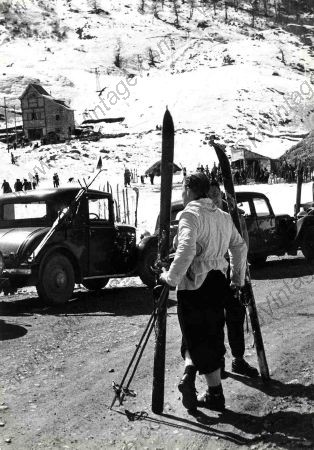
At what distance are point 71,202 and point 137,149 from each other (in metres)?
50.5

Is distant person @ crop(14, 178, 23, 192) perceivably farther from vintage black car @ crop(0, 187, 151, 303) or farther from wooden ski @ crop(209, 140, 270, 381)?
wooden ski @ crop(209, 140, 270, 381)

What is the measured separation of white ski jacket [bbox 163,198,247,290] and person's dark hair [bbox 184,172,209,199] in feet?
0.19

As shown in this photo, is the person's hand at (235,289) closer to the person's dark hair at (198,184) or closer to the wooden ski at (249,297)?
the wooden ski at (249,297)

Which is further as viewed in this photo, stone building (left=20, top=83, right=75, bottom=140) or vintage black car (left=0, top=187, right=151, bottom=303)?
stone building (left=20, top=83, right=75, bottom=140)

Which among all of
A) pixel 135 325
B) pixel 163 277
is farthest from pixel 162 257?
pixel 135 325

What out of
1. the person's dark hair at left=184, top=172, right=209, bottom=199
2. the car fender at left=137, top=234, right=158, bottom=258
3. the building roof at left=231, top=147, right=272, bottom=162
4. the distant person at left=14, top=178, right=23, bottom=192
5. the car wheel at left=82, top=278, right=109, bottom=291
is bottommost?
the car wheel at left=82, top=278, right=109, bottom=291

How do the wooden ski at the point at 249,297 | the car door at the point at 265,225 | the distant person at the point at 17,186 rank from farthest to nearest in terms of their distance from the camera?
the distant person at the point at 17,186, the car door at the point at 265,225, the wooden ski at the point at 249,297

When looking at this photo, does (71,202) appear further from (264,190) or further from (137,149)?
(137,149)

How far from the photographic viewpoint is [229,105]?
74312 millimetres

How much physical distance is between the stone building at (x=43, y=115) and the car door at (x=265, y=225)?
67586 mm

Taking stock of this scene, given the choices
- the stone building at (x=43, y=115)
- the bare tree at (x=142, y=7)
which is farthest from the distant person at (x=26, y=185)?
the bare tree at (x=142, y=7)

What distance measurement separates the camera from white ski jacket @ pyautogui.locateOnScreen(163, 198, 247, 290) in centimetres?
429

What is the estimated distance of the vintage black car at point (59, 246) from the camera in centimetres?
938

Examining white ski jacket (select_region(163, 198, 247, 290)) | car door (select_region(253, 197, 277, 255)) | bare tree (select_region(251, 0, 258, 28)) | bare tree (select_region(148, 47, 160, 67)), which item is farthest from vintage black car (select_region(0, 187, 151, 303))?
bare tree (select_region(251, 0, 258, 28))
